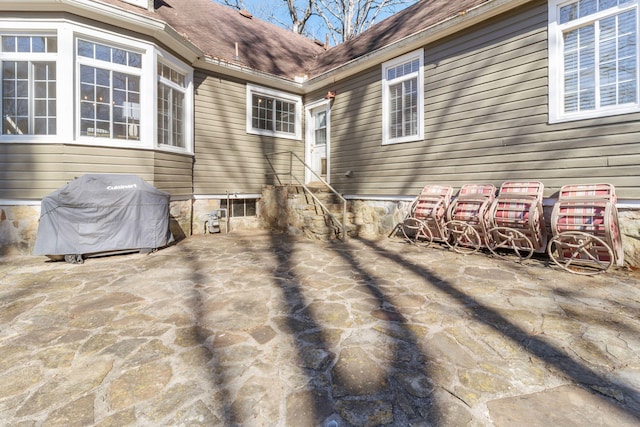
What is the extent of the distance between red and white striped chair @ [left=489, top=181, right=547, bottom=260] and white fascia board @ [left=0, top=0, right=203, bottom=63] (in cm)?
669

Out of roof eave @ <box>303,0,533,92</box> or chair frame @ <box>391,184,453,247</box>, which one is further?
chair frame @ <box>391,184,453,247</box>

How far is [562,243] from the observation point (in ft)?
13.5

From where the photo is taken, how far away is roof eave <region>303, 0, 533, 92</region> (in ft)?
17.2

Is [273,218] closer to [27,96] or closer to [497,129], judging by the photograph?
[27,96]

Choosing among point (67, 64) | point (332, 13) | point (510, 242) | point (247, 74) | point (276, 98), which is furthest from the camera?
point (332, 13)

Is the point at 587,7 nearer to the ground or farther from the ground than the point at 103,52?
farther from the ground

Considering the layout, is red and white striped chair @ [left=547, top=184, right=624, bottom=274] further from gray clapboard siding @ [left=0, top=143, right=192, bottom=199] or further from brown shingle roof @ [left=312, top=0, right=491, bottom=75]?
gray clapboard siding @ [left=0, top=143, right=192, bottom=199]

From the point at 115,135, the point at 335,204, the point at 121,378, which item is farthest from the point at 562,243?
the point at 115,135

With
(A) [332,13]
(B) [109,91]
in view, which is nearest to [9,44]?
(B) [109,91]

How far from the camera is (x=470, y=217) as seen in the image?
5.23 m

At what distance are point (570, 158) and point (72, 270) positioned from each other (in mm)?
7408

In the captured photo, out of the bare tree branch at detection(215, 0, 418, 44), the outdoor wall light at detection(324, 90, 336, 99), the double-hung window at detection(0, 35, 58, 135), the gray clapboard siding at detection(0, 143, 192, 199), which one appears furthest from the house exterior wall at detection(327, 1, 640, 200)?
the bare tree branch at detection(215, 0, 418, 44)

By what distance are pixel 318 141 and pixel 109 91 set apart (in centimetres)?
511

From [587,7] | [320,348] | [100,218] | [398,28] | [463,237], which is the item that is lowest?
[320,348]
